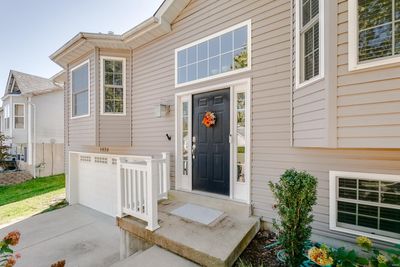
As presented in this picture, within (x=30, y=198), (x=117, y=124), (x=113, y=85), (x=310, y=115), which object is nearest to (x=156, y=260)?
(x=310, y=115)

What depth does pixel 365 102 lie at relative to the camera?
2133 mm

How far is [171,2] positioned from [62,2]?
19.3ft

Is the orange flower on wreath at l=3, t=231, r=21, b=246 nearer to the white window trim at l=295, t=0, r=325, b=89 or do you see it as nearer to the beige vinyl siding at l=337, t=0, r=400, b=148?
the beige vinyl siding at l=337, t=0, r=400, b=148

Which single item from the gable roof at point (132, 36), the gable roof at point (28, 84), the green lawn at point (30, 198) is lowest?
the green lawn at point (30, 198)

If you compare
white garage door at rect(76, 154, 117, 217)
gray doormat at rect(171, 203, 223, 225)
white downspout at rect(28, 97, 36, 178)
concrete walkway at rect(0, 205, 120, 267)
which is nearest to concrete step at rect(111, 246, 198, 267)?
gray doormat at rect(171, 203, 223, 225)

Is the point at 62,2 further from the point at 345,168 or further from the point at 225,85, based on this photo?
the point at 345,168

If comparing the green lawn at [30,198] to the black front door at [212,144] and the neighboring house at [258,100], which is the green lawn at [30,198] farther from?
the black front door at [212,144]

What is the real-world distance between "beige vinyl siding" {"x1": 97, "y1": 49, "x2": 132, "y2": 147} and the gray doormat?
2.97 m

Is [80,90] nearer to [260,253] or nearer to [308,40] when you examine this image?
[308,40]

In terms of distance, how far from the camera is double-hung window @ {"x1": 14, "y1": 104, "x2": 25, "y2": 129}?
13188mm

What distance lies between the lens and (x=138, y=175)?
11.3ft

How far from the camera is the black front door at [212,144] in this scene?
13.5 feet

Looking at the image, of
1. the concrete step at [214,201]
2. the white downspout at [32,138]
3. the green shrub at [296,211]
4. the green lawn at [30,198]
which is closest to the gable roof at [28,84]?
the white downspout at [32,138]

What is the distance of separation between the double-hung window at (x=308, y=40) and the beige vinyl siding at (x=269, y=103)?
265 millimetres
